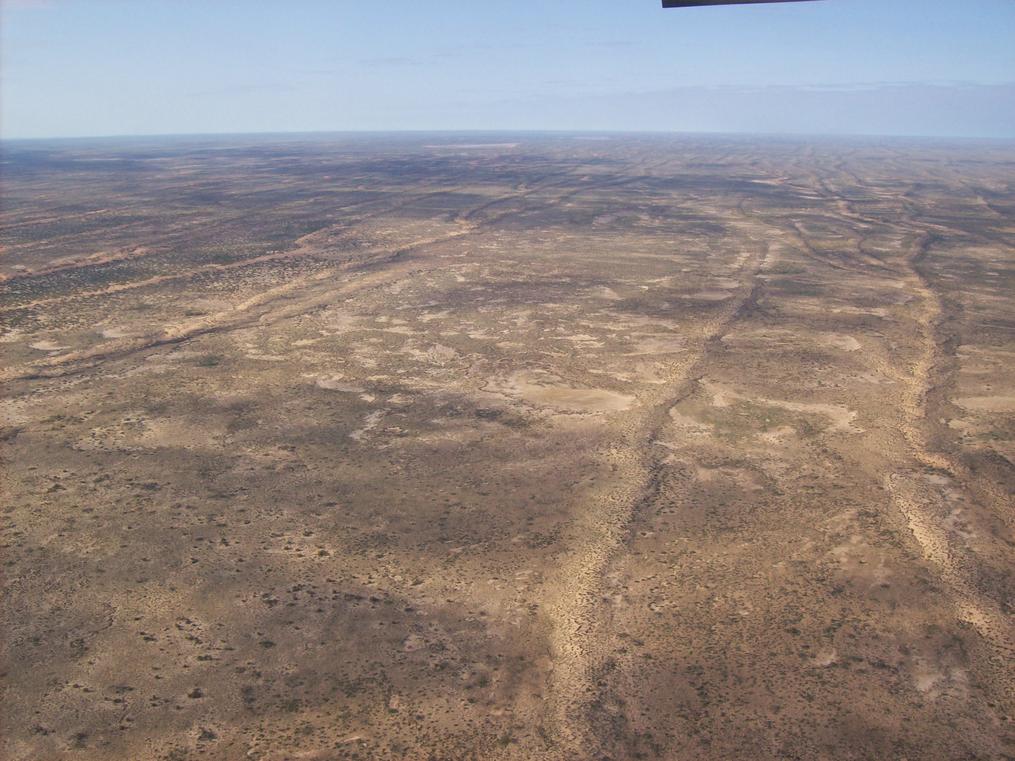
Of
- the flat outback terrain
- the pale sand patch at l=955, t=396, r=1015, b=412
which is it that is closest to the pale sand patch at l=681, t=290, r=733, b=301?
the flat outback terrain

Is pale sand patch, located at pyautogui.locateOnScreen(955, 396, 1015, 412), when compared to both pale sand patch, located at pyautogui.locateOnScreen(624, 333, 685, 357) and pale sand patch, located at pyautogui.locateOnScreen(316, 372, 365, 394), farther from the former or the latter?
pale sand patch, located at pyautogui.locateOnScreen(316, 372, 365, 394)

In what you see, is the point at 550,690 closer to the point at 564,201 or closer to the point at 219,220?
Result: the point at 219,220

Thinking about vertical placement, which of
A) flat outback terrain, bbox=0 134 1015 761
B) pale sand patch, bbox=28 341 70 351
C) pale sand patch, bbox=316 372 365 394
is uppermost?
pale sand patch, bbox=28 341 70 351

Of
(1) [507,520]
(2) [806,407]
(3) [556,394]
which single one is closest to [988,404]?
(2) [806,407]

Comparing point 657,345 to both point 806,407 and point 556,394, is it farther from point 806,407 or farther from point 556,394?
point 806,407

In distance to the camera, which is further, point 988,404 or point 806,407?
point 988,404

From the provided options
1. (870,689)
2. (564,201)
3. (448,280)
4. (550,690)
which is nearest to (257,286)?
(448,280)

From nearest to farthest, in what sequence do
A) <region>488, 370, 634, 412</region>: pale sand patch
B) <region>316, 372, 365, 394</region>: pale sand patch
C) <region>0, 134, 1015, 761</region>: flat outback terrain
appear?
1. <region>0, 134, 1015, 761</region>: flat outback terrain
2. <region>488, 370, 634, 412</region>: pale sand patch
3. <region>316, 372, 365, 394</region>: pale sand patch

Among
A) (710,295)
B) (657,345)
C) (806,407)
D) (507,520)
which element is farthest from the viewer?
(710,295)

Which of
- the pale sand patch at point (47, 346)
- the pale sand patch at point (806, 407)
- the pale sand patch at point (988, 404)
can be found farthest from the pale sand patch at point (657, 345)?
the pale sand patch at point (47, 346)
